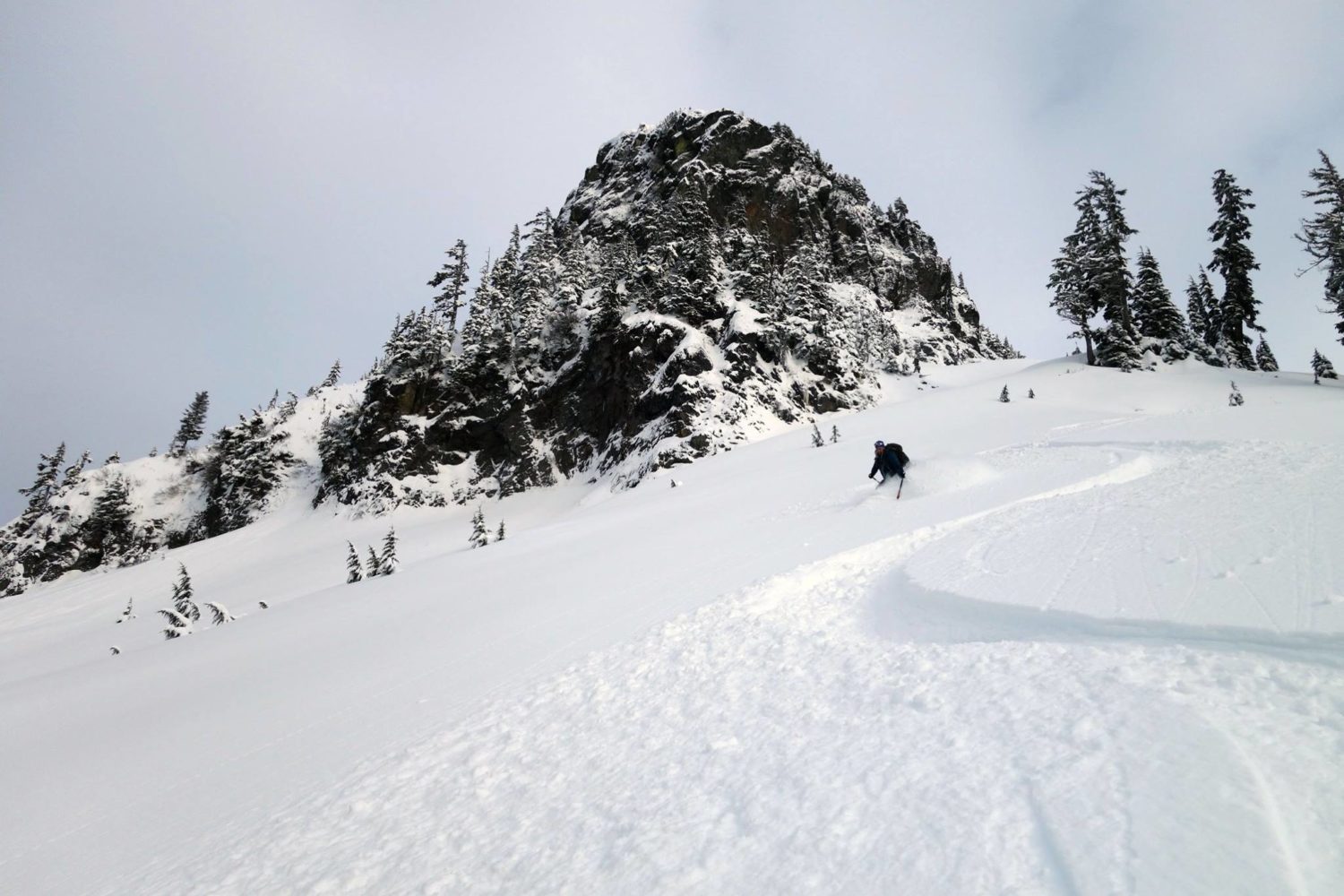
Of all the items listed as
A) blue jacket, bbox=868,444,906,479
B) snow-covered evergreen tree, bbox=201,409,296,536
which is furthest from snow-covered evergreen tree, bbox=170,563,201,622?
snow-covered evergreen tree, bbox=201,409,296,536

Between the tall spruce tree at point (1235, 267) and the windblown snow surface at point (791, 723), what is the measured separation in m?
40.2

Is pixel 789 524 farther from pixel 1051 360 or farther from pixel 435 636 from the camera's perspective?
pixel 1051 360

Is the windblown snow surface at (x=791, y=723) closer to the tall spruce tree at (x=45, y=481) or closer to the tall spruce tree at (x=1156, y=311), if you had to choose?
the tall spruce tree at (x=1156, y=311)

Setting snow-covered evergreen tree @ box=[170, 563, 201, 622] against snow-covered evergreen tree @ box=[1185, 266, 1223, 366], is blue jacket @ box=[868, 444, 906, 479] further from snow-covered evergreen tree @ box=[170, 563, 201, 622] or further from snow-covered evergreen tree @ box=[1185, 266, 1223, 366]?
snow-covered evergreen tree @ box=[1185, 266, 1223, 366]

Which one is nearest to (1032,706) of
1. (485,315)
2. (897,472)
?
(897,472)

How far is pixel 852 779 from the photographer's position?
297 centimetres

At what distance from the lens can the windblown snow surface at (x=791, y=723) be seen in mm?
2383

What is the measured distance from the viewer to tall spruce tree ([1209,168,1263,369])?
3794 cm

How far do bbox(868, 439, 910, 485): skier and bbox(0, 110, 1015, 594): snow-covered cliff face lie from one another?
739 inches

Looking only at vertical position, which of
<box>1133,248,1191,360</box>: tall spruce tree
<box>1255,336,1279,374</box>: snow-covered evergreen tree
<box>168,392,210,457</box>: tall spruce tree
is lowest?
<box>1255,336,1279,374</box>: snow-covered evergreen tree

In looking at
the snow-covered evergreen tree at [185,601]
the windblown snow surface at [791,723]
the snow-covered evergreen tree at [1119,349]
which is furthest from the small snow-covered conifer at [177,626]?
the snow-covered evergreen tree at [1119,349]

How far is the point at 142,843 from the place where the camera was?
3.97m

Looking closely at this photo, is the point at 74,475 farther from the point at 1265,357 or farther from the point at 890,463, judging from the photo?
the point at 1265,357

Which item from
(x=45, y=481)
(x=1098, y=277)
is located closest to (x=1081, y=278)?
(x=1098, y=277)
